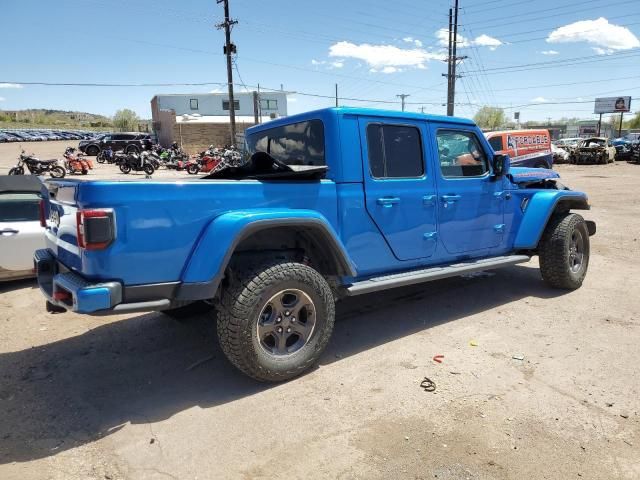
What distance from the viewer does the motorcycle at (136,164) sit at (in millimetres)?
23000

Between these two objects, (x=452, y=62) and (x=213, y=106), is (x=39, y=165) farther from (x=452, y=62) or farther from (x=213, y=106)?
(x=213, y=106)

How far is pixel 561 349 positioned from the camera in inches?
156

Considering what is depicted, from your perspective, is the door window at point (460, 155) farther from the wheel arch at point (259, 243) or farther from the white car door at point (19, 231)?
the white car door at point (19, 231)

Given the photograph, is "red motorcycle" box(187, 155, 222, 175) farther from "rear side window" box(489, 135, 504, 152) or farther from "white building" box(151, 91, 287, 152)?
"white building" box(151, 91, 287, 152)

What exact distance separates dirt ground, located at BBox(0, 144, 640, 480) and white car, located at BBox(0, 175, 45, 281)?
0.87 meters

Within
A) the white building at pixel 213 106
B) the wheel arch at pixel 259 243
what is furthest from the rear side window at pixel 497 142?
the white building at pixel 213 106

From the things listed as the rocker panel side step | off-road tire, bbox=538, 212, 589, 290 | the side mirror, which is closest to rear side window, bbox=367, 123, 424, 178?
the rocker panel side step

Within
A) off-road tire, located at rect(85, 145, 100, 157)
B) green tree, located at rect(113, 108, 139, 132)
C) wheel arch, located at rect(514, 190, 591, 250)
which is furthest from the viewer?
green tree, located at rect(113, 108, 139, 132)

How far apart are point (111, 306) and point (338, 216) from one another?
1715 mm

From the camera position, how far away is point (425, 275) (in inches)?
165

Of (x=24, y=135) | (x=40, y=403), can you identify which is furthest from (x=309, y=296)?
(x=24, y=135)

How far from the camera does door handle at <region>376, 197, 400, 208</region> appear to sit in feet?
12.6

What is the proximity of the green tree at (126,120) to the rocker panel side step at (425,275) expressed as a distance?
99.0m

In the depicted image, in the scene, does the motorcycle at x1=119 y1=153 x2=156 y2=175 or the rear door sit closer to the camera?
the rear door
